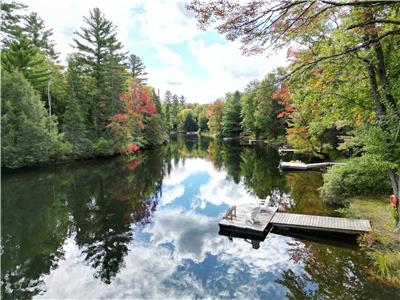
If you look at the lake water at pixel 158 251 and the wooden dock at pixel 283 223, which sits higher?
the wooden dock at pixel 283 223

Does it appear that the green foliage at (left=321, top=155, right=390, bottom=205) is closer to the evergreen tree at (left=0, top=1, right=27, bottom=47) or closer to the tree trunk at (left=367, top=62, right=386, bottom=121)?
the tree trunk at (left=367, top=62, right=386, bottom=121)

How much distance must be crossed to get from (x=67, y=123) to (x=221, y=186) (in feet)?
56.1

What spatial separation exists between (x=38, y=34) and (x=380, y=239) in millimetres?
41687

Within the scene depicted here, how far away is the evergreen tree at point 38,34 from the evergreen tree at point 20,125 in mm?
14801

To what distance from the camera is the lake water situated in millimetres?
7180

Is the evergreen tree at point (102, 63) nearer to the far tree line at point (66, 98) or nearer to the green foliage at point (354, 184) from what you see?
the far tree line at point (66, 98)

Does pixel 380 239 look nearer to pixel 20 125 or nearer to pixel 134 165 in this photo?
pixel 134 165

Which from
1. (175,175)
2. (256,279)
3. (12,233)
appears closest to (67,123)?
(175,175)

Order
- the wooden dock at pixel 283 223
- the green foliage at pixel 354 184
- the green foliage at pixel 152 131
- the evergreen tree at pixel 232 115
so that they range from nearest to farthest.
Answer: the wooden dock at pixel 283 223
the green foliage at pixel 354 184
the green foliage at pixel 152 131
the evergreen tree at pixel 232 115

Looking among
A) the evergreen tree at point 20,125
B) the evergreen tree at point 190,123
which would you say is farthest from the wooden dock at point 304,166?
the evergreen tree at point 190,123

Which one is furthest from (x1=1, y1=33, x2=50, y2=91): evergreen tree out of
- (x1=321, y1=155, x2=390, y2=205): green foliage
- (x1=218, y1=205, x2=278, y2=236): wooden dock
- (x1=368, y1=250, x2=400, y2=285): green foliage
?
(x1=368, y1=250, x2=400, y2=285): green foliage

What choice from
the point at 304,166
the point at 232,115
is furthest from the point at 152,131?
the point at 304,166

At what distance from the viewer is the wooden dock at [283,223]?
9.62 m

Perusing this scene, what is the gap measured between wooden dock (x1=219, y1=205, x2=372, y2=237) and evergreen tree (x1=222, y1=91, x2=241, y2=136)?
48013mm
